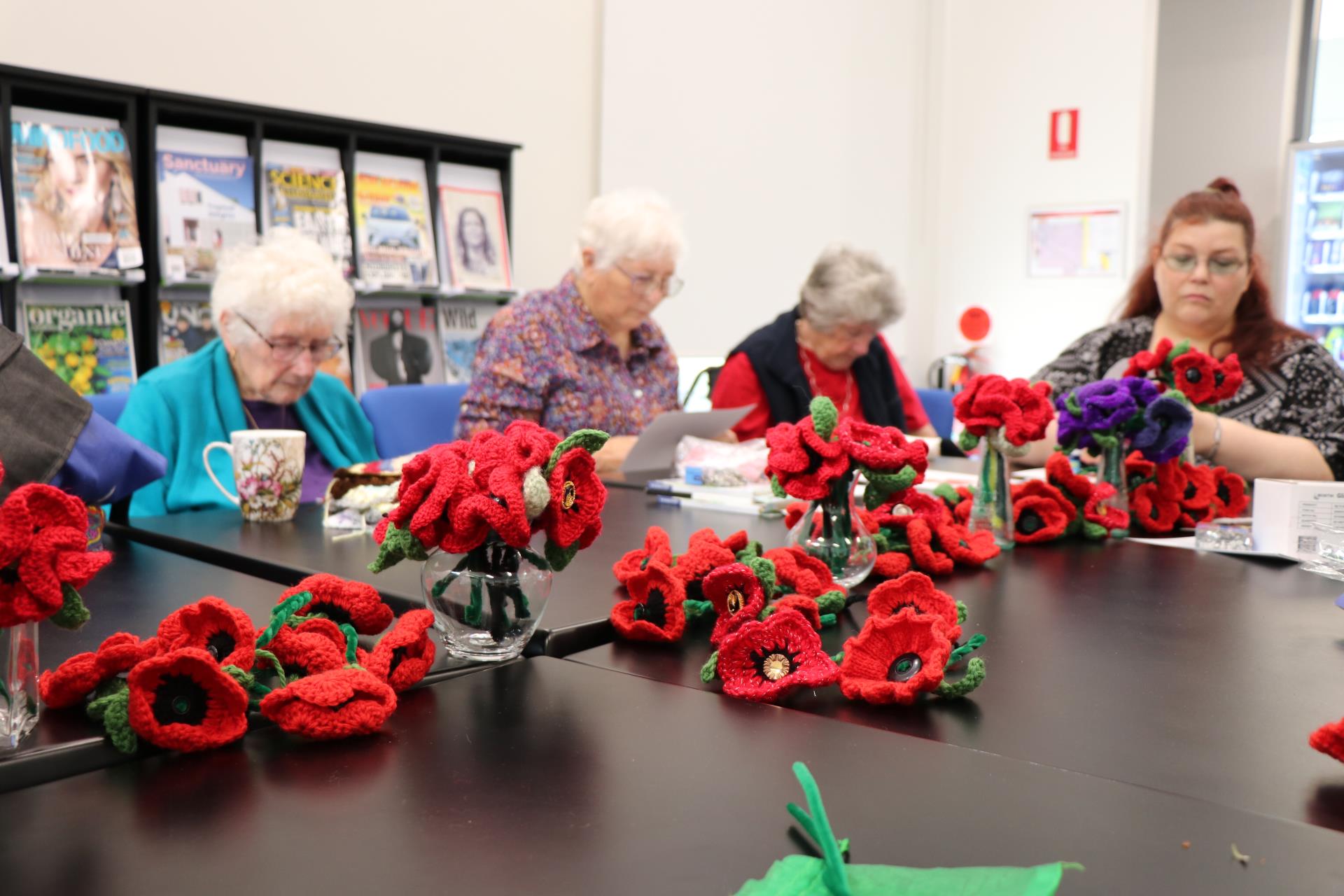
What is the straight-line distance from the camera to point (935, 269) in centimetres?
632

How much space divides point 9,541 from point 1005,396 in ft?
3.69

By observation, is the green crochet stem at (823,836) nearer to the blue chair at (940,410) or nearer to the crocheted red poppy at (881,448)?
the crocheted red poppy at (881,448)

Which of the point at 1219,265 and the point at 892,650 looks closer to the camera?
the point at 892,650

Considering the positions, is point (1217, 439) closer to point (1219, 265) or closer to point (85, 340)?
point (1219, 265)

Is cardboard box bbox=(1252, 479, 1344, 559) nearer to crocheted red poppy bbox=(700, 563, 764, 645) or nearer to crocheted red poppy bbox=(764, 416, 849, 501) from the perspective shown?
crocheted red poppy bbox=(764, 416, 849, 501)

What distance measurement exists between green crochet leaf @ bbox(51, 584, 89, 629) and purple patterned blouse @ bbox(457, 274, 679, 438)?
1.78m

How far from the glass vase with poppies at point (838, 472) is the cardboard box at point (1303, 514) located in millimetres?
595

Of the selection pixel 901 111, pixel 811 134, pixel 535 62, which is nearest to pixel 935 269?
pixel 901 111

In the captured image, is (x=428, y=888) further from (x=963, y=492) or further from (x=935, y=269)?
(x=935, y=269)

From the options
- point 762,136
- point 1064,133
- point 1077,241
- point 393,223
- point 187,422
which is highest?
point 1064,133

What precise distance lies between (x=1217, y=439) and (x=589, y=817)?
5.51ft

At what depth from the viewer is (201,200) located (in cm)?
307

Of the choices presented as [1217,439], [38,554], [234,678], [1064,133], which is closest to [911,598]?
[234,678]

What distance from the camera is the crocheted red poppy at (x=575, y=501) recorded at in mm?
816
